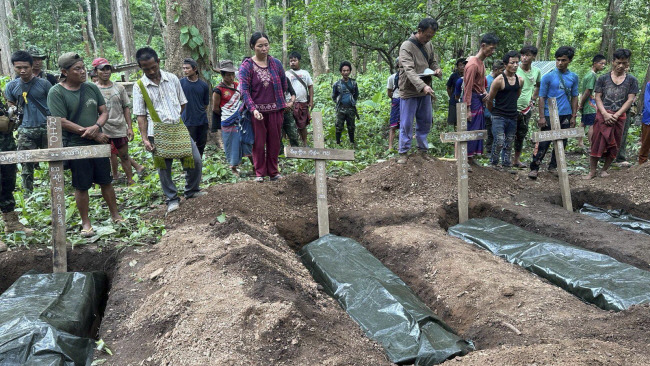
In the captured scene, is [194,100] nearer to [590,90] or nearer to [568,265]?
[568,265]

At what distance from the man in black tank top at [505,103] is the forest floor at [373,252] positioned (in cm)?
67

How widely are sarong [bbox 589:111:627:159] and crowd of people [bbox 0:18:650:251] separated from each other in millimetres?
14

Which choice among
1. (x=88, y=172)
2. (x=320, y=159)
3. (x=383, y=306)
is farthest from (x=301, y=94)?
(x=383, y=306)

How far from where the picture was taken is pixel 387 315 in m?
3.05

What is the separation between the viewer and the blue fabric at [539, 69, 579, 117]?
20.5 feet

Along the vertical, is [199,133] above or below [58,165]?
above

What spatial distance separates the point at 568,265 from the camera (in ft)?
12.1

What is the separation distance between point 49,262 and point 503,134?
5.86m

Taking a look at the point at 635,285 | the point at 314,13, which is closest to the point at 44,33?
the point at 314,13

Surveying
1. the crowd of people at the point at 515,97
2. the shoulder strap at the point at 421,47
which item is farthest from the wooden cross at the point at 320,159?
the shoulder strap at the point at 421,47

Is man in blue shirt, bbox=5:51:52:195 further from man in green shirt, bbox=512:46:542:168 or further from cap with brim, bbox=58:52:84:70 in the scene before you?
man in green shirt, bbox=512:46:542:168

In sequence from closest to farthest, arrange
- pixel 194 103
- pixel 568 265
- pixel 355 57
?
pixel 568 265 < pixel 194 103 < pixel 355 57

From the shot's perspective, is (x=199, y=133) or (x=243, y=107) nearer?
(x=243, y=107)

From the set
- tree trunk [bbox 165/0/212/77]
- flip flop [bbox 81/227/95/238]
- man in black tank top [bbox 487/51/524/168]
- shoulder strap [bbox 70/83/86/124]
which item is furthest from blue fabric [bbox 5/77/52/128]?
man in black tank top [bbox 487/51/524/168]
